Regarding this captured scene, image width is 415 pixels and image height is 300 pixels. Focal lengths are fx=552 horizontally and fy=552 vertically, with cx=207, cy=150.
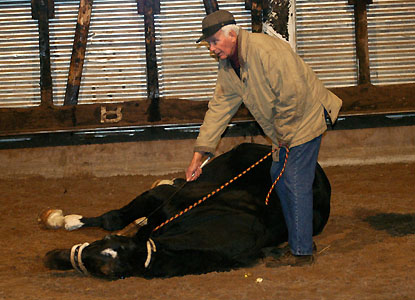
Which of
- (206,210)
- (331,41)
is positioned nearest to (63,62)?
(331,41)

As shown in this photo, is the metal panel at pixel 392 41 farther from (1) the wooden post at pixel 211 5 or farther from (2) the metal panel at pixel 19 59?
(2) the metal panel at pixel 19 59

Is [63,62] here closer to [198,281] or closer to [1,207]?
[1,207]

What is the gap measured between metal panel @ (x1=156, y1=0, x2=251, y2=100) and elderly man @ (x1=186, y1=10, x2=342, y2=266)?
4.92 m

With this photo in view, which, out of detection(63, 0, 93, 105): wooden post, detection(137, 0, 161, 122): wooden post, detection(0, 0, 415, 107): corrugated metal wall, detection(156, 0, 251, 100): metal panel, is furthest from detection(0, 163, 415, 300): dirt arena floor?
detection(156, 0, 251, 100): metal panel

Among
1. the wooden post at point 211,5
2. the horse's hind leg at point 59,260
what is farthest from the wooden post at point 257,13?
the horse's hind leg at point 59,260

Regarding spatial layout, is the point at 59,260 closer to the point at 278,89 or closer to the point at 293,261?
the point at 293,261

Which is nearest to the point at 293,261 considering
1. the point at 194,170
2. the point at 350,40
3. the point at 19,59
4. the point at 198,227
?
the point at 198,227

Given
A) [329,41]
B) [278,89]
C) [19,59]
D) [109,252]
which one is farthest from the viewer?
[329,41]

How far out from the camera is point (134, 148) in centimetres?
836

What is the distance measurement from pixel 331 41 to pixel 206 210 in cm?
597

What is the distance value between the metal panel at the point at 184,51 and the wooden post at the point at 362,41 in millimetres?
1759

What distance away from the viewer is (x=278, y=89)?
3.56 metres

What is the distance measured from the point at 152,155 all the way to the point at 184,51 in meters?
Result: 1.82

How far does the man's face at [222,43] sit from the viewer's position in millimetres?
3538
